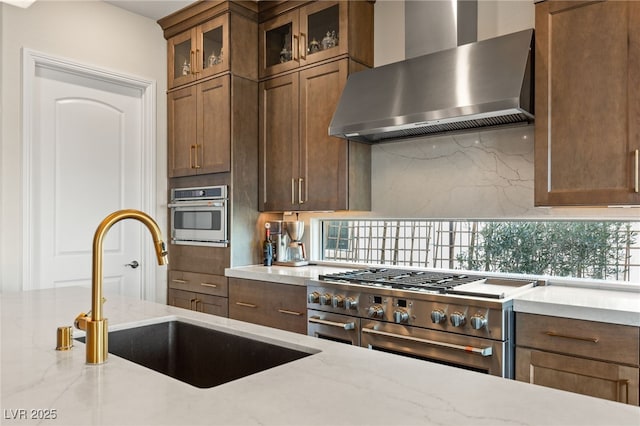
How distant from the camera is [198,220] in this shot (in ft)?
12.0

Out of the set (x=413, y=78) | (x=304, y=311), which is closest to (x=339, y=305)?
(x=304, y=311)

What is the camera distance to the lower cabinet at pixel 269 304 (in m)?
2.87

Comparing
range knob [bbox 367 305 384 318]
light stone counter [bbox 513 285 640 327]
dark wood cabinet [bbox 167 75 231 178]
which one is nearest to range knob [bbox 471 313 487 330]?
light stone counter [bbox 513 285 640 327]

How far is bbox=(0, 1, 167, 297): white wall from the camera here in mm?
3057

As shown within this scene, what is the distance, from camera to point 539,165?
233 cm

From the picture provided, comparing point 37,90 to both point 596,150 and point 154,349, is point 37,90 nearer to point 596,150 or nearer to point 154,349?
point 154,349

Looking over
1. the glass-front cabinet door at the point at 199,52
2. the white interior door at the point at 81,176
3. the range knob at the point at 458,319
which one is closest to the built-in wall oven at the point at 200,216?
the white interior door at the point at 81,176

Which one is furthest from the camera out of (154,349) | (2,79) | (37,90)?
(37,90)

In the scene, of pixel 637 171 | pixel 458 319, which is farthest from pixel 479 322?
pixel 637 171

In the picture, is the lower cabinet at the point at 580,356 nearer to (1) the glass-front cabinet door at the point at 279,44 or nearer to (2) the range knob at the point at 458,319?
(2) the range knob at the point at 458,319

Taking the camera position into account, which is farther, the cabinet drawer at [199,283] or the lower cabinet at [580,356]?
the cabinet drawer at [199,283]

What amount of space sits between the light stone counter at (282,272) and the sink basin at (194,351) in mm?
1221

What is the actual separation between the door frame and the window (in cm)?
142

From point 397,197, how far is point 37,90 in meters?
2.50
